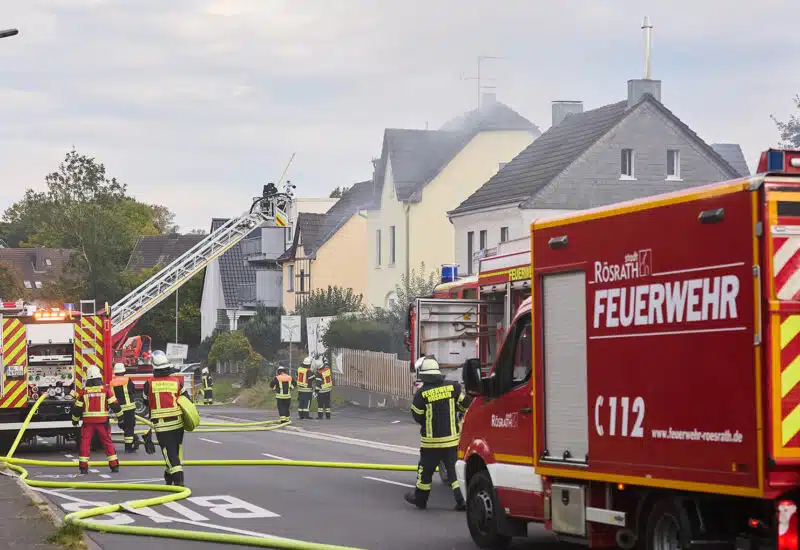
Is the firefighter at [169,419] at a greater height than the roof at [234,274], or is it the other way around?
the roof at [234,274]

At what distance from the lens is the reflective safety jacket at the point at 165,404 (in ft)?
55.3

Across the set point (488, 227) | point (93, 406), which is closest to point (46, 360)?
point (93, 406)

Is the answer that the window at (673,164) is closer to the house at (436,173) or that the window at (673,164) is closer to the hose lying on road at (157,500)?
the house at (436,173)

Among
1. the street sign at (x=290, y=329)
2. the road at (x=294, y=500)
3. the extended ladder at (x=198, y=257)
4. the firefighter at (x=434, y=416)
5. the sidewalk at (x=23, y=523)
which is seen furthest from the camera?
the street sign at (x=290, y=329)

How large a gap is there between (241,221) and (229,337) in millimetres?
15589

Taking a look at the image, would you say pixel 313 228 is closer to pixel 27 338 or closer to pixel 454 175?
pixel 454 175

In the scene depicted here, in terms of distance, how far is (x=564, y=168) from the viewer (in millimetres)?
42156

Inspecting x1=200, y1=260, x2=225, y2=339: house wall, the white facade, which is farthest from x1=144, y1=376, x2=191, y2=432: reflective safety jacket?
x1=200, y1=260, x2=225, y2=339: house wall

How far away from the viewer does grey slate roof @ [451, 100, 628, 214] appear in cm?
4266

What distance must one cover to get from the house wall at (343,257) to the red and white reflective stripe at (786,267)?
5999 cm

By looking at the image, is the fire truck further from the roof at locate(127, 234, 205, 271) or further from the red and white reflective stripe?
the roof at locate(127, 234, 205, 271)

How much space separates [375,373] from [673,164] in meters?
11.6

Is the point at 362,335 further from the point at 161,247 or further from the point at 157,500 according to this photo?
the point at 161,247

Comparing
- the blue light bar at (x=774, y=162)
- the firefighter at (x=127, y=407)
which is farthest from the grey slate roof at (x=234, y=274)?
the blue light bar at (x=774, y=162)
